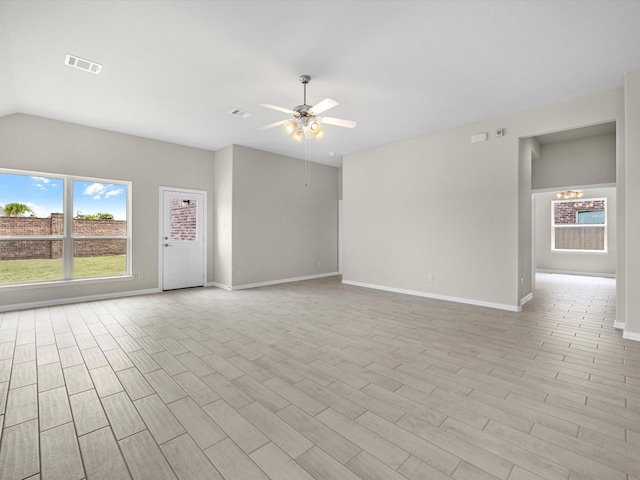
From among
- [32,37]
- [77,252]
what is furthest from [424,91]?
[77,252]

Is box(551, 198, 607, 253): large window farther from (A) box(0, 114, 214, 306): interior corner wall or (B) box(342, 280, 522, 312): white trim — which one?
(A) box(0, 114, 214, 306): interior corner wall

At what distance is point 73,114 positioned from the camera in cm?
462

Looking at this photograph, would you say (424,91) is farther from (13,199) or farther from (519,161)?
(13,199)

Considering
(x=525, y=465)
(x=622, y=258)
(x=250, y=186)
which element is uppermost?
(x=250, y=186)

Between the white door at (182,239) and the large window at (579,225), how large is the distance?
990 cm

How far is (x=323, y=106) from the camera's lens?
127 inches

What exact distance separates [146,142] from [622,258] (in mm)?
A: 7726

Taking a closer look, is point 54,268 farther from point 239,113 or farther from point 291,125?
point 291,125

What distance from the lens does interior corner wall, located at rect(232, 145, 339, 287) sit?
20.9 ft

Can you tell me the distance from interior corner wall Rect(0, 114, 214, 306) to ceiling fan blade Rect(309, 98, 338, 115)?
4.02m

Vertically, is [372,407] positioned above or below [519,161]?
below

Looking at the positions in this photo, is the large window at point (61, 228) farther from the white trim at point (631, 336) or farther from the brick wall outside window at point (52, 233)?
the white trim at point (631, 336)

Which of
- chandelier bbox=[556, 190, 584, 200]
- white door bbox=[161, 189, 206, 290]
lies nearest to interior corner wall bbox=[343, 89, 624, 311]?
white door bbox=[161, 189, 206, 290]

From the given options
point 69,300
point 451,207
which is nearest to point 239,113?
point 451,207
